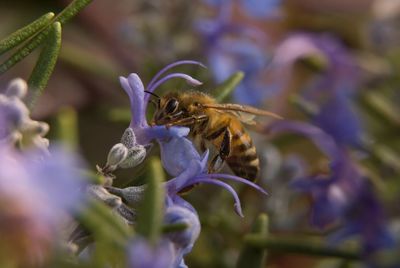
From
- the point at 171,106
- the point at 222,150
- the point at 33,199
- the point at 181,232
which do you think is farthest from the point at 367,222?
the point at 33,199

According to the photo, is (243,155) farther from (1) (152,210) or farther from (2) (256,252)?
(1) (152,210)

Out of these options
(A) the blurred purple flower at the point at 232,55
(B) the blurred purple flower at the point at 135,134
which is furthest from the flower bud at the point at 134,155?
(A) the blurred purple flower at the point at 232,55

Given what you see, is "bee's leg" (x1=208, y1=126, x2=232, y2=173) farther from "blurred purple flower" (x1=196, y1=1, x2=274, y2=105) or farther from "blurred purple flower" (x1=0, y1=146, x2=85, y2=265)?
"blurred purple flower" (x1=196, y1=1, x2=274, y2=105)

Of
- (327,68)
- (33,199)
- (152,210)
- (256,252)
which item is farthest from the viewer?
(327,68)

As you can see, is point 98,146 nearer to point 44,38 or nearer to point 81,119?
point 81,119

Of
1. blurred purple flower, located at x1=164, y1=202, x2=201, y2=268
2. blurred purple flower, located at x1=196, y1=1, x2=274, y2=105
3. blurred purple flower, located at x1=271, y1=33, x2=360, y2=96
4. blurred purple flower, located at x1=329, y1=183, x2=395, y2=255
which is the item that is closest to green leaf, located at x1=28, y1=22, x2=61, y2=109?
blurred purple flower, located at x1=164, y1=202, x2=201, y2=268

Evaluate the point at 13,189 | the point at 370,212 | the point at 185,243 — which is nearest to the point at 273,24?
the point at 370,212

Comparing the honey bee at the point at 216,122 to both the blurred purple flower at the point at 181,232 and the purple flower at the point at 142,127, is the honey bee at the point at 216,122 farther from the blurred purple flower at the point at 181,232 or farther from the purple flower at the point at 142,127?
the blurred purple flower at the point at 181,232
